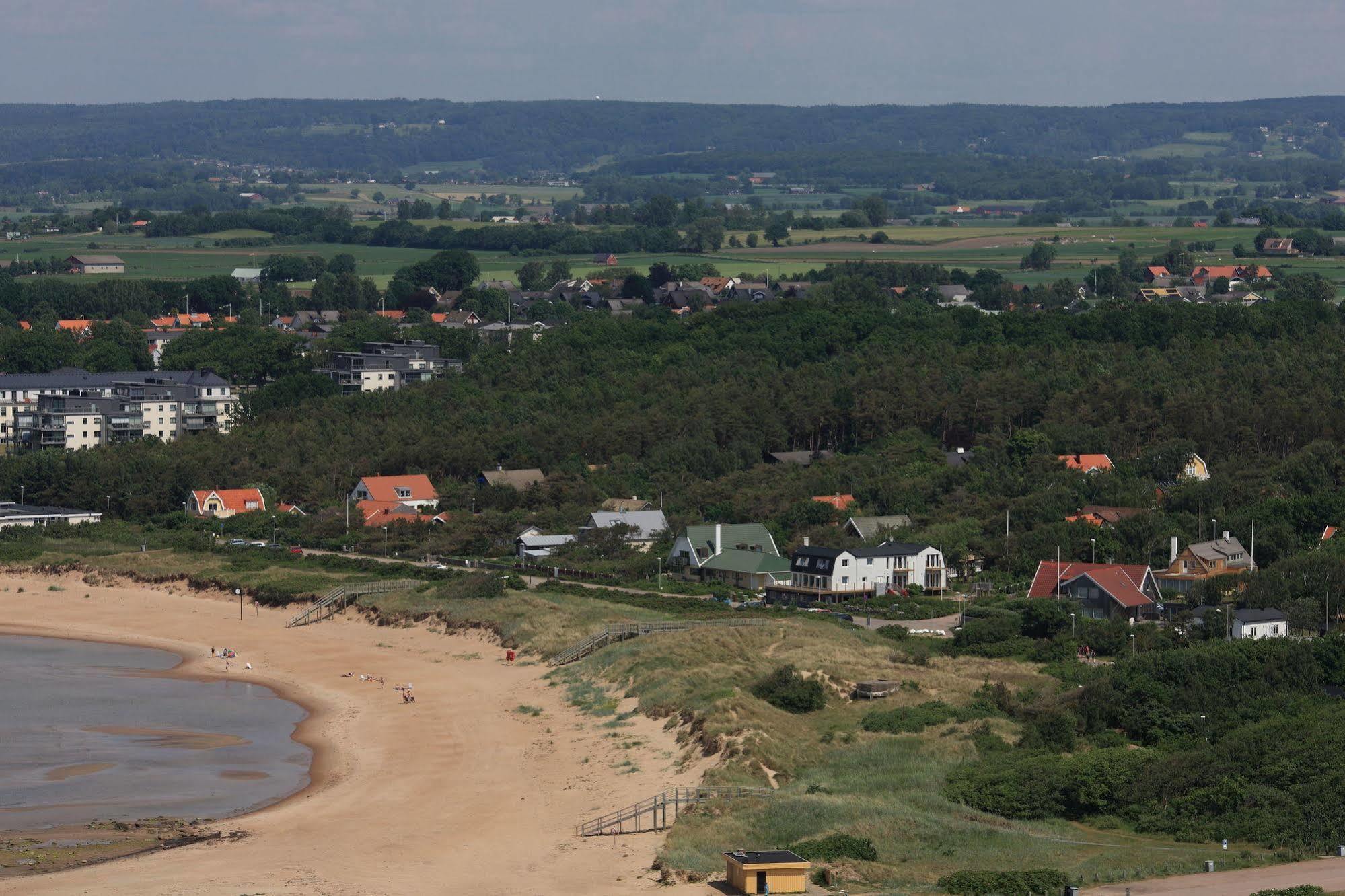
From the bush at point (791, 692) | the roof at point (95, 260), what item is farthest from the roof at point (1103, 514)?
the roof at point (95, 260)

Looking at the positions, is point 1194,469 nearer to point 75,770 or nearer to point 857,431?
point 857,431

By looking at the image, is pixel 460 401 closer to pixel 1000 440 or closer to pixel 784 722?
pixel 1000 440

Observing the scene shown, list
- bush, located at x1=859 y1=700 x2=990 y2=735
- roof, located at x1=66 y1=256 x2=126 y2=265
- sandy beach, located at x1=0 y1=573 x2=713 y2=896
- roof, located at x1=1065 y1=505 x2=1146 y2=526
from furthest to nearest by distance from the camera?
roof, located at x1=66 y1=256 x2=126 y2=265, roof, located at x1=1065 y1=505 x2=1146 y2=526, bush, located at x1=859 y1=700 x2=990 y2=735, sandy beach, located at x1=0 y1=573 x2=713 y2=896

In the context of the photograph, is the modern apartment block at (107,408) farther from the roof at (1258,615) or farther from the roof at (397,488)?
the roof at (1258,615)

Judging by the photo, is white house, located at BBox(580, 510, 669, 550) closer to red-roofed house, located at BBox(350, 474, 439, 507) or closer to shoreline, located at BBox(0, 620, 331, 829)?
red-roofed house, located at BBox(350, 474, 439, 507)

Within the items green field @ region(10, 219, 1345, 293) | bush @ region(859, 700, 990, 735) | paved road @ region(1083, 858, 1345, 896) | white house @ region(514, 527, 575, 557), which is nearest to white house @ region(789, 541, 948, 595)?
white house @ region(514, 527, 575, 557)

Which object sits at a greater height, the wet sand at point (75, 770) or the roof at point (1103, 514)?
the roof at point (1103, 514)
